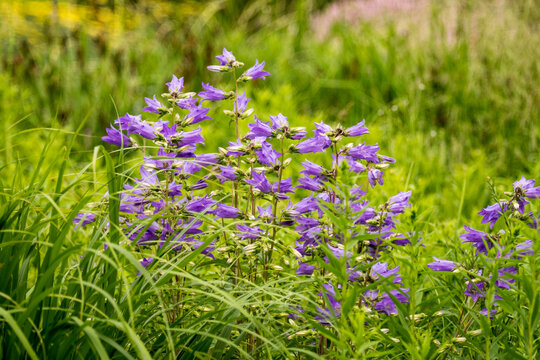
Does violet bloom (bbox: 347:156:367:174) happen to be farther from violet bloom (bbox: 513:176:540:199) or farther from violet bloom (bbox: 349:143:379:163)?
violet bloom (bbox: 513:176:540:199)

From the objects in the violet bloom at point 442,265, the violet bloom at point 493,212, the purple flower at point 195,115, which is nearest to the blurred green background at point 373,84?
the violet bloom at point 493,212

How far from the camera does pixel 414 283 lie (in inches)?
63.1

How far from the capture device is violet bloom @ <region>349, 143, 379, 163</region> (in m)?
1.81

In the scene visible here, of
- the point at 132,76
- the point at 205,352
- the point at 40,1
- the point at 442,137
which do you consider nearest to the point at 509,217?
the point at 205,352

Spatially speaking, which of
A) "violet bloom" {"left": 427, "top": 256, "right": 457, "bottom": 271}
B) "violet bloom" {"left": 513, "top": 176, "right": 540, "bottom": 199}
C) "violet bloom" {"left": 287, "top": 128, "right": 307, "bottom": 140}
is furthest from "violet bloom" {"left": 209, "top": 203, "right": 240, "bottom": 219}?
"violet bloom" {"left": 513, "top": 176, "right": 540, "bottom": 199}

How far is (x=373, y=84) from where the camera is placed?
20.2ft

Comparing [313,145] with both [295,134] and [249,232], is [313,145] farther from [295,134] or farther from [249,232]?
[249,232]

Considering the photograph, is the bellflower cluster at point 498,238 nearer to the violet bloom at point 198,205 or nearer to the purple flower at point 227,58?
the violet bloom at point 198,205

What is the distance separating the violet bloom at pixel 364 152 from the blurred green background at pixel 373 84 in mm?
2068

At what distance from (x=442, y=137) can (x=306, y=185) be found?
146 inches

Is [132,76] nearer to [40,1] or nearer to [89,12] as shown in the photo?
[89,12]

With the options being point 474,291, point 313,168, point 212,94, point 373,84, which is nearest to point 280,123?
point 313,168

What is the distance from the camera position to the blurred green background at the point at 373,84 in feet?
15.5

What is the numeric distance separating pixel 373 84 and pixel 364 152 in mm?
4506
